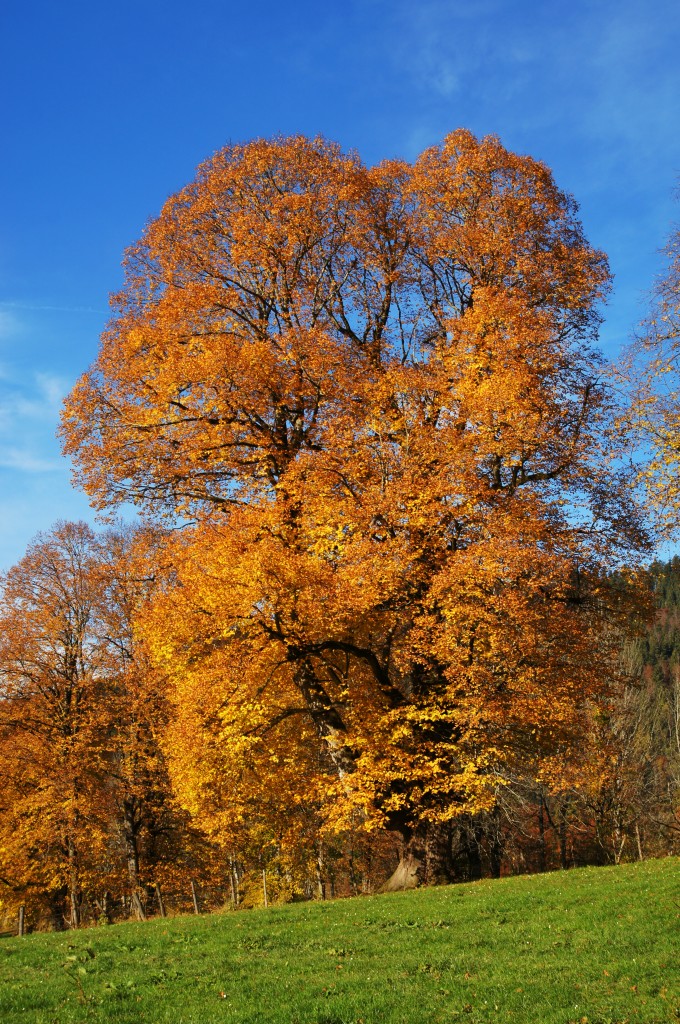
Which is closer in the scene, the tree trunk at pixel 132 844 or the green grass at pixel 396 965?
the green grass at pixel 396 965

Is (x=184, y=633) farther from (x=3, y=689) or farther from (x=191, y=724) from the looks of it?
(x=3, y=689)

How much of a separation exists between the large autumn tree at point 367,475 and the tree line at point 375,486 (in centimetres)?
9

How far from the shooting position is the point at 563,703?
18500 mm

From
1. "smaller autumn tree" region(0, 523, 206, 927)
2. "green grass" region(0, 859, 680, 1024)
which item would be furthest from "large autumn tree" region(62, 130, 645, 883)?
"smaller autumn tree" region(0, 523, 206, 927)

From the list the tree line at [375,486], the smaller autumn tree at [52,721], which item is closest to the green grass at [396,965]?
the tree line at [375,486]

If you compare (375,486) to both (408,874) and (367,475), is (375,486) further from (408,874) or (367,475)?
(408,874)

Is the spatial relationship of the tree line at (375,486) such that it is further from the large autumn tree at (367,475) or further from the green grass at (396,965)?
the green grass at (396,965)

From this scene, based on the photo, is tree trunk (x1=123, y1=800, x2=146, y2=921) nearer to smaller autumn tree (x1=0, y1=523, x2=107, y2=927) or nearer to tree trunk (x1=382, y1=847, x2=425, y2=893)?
smaller autumn tree (x1=0, y1=523, x2=107, y2=927)

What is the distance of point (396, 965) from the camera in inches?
420

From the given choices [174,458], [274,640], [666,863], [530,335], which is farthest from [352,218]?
[666,863]

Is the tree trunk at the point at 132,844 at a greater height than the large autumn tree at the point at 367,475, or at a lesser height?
lesser

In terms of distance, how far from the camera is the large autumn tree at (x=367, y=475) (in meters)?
18.8

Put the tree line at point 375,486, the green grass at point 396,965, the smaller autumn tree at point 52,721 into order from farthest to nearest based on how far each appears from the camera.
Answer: the smaller autumn tree at point 52,721, the tree line at point 375,486, the green grass at point 396,965

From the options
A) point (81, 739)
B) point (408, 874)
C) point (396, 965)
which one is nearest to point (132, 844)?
point (81, 739)
